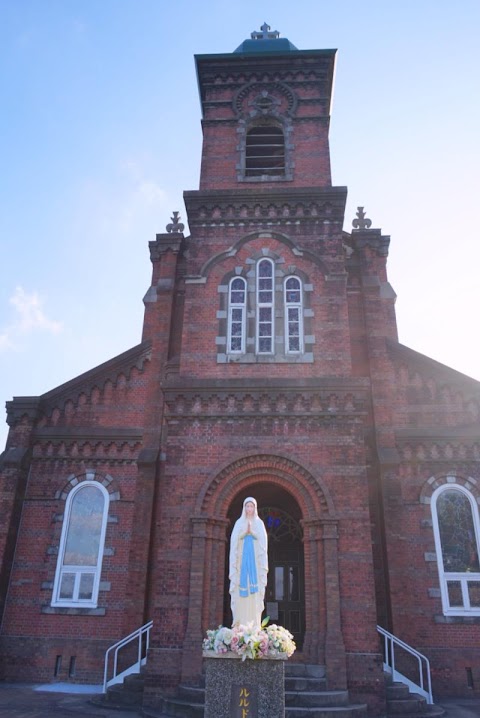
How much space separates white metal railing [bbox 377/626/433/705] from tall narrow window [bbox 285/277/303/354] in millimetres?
6882

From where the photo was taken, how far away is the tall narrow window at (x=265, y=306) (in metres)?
15.1

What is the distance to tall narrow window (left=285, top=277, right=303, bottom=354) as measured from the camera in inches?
590

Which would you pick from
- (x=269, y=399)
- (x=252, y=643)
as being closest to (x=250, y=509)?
(x=252, y=643)

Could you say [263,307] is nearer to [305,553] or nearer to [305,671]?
[305,553]

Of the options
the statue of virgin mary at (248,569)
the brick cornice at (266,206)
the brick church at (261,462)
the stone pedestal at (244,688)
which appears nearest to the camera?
the stone pedestal at (244,688)

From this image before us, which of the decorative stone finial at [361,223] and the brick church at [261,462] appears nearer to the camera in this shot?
the brick church at [261,462]

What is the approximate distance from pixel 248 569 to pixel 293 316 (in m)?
6.98

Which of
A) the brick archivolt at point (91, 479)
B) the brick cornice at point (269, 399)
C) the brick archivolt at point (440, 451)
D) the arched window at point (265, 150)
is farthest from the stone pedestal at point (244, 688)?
the arched window at point (265, 150)

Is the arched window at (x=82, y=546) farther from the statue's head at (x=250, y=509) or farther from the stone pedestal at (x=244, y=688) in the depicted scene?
the stone pedestal at (x=244, y=688)

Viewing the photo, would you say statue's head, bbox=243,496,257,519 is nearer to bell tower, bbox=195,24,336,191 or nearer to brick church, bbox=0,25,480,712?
brick church, bbox=0,25,480,712

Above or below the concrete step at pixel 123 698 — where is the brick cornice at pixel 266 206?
above

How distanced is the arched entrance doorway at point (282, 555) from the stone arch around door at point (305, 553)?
99cm

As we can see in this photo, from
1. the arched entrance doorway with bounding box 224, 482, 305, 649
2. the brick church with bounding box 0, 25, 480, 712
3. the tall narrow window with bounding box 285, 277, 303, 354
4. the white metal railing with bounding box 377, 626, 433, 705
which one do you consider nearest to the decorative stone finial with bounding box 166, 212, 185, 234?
the brick church with bounding box 0, 25, 480, 712

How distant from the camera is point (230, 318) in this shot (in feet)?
50.7
